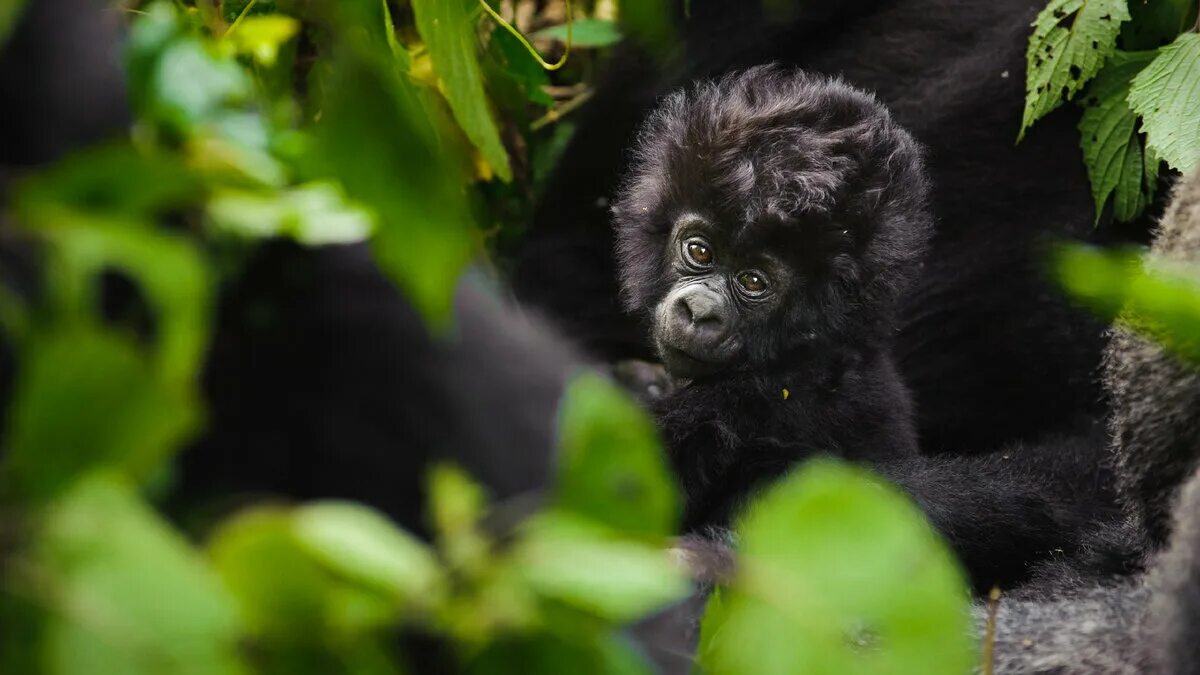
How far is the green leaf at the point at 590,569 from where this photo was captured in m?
0.56

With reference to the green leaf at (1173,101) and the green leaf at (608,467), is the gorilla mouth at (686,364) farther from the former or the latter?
the green leaf at (608,467)

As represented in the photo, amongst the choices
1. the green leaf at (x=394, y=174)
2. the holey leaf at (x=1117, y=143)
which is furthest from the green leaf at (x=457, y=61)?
the holey leaf at (x=1117, y=143)

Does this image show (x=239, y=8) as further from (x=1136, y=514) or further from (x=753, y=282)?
(x=1136, y=514)

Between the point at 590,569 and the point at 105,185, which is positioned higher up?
the point at 105,185

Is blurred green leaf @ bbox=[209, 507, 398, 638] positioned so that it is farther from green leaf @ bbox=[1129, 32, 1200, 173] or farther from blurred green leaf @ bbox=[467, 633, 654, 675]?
green leaf @ bbox=[1129, 32, 1200, 173]

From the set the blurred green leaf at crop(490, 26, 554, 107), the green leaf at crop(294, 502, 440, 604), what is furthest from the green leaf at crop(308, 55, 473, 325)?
the blurred green leaf at crop(490, 26, 554, 107)

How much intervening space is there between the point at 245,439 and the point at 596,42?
1.50m

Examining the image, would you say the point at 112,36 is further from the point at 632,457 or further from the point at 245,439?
the point at 632,457

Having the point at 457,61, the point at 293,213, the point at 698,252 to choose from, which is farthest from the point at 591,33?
the point at 293,213

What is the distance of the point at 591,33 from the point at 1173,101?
0.90m

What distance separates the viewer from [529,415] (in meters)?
0.95

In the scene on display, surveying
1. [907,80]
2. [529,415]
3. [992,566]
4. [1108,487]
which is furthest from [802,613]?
[907,80]

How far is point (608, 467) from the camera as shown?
631mm

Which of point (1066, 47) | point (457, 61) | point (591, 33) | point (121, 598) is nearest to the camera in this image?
point (121, 598)
